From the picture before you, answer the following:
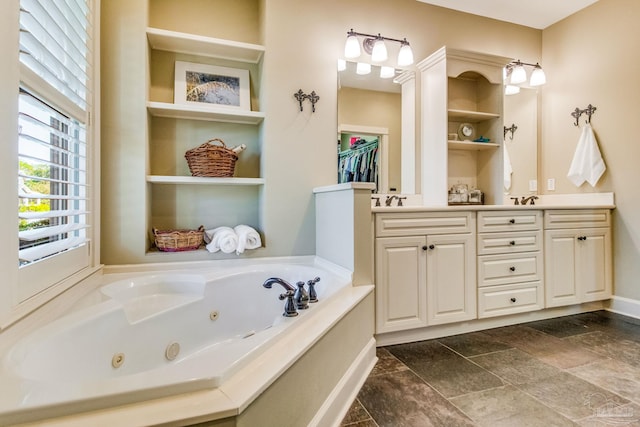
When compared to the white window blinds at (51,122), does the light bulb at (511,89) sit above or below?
above

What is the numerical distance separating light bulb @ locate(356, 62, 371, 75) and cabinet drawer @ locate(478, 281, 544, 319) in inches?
74.3

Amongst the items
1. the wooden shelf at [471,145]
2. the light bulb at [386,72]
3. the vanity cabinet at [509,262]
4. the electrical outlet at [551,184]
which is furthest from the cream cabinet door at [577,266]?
the light bulb at [386,72]

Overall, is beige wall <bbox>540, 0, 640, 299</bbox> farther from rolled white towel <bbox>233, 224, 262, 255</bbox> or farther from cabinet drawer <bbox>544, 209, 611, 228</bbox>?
rolled white towel <bbox>233, 224, 262, 255</bbox>

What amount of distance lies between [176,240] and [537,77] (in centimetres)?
349

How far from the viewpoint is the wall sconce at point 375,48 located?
2516mm

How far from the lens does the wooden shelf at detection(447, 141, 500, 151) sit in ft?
8.91

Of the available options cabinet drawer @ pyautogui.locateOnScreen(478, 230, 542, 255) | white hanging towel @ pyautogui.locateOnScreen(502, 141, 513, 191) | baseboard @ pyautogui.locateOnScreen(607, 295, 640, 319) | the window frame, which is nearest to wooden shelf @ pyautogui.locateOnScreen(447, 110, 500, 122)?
white hanging towel @ pyautogui.locateOnScreen(502, 141, 513, 191)

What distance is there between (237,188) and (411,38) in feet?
6.32

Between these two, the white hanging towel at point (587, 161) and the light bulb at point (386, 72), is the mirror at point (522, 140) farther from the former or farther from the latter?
the light bulb at point (386, 72)

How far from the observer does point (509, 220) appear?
2445mm

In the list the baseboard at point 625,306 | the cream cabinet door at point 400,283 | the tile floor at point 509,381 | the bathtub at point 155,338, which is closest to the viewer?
the bathtub at point 155,338

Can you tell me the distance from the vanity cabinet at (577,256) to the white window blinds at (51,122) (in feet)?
10.2

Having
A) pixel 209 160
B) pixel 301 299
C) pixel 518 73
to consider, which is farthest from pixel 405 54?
pixel 301 299

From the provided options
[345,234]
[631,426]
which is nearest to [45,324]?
[345,234]
